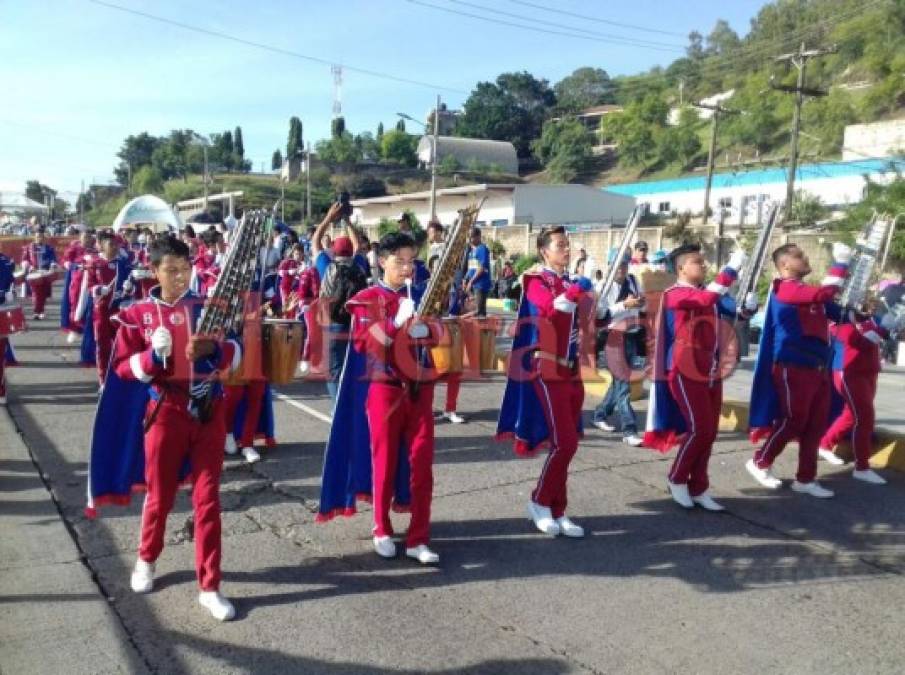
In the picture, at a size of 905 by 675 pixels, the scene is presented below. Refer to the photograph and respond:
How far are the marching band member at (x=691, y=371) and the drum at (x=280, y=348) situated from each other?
2.86 metres

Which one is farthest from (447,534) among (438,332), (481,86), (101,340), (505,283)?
(481,86)

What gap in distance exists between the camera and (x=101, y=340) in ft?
29.7

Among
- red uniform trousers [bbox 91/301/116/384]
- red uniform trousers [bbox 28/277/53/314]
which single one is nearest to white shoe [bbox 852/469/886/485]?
red uniform trousers [bbox 91/301/116/384]

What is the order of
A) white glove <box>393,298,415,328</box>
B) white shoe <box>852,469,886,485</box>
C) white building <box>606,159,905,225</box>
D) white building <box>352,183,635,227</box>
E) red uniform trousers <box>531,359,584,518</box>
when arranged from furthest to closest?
white building <box>352,183,635,227</box>
white building <box>606,159,905,225</box>
white shoe <box>852,469,886,485</box>
red uniform trousers <box>531,359,584,518</box>
white glove <box>393,298,415,328</box>

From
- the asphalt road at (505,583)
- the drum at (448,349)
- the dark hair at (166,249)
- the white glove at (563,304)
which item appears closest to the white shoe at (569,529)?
the asphalt road at (505,583)

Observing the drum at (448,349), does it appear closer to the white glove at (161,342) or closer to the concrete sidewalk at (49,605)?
the white glove at (161,342)

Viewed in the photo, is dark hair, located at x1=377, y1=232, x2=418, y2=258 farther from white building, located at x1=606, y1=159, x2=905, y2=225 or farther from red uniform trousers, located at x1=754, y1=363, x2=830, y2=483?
white building, located at x1=606, y1=159, x2=905, y2=225

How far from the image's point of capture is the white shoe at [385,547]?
496cm

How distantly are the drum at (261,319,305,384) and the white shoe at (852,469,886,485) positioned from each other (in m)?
4.78

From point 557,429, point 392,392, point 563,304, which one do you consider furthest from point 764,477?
point 392,392

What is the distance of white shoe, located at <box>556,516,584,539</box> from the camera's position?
540 cm

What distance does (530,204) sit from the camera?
46688 mm

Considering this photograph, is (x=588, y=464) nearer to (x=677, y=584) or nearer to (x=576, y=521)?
(x=576, y=521)

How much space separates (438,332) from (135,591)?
2.19 metres
